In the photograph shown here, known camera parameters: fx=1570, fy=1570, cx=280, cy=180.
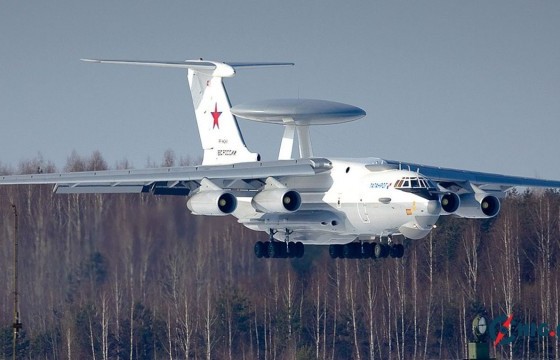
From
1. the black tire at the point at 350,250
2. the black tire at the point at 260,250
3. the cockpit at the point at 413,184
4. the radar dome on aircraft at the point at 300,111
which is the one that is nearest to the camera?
the cockpit at the point at 413,184

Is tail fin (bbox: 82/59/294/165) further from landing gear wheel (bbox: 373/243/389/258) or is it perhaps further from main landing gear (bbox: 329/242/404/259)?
landing gear wheel (bbox: 373/243/389/258)

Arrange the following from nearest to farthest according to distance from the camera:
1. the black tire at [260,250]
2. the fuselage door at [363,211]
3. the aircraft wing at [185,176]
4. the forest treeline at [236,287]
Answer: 1. the fuselage door at [363,211]
2. the aircraft wing at [185,176]
3. the black tire at [260,250]
4. the forest treeline at [236,287]

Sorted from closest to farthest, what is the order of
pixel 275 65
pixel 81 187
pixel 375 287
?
pixel 81 187
pixel 275 65
pixel 375 287

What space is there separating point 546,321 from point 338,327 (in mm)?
6423

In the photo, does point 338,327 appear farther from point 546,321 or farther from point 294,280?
point 546,321

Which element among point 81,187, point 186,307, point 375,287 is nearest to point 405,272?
point 375,287

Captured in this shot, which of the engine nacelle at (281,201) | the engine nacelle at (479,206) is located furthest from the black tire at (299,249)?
the engine nacelle at (479,206)

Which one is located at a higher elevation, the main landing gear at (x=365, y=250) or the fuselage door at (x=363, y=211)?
the fuselage door at (x=363, y=211)

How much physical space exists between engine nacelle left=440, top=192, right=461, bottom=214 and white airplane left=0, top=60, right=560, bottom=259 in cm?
3

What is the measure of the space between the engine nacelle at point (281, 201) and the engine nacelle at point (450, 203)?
3656 millimetres

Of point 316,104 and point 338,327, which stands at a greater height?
point 316,104

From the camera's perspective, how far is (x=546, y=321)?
4838cm

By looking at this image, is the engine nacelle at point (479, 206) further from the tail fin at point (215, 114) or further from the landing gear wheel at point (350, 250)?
the tail fin at point (215, 114)

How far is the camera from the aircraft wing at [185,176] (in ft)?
132
